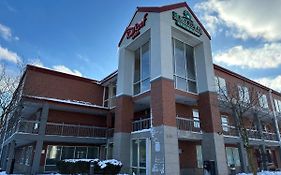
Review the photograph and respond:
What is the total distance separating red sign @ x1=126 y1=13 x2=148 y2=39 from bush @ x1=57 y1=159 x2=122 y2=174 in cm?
1161

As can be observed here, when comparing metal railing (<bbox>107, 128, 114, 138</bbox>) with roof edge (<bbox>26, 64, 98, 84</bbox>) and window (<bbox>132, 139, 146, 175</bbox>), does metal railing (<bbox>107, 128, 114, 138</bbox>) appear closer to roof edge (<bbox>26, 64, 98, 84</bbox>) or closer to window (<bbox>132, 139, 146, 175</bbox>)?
window (<bbox>132, 139, 146, 175</bbox>)

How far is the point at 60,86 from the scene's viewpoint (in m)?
24.8

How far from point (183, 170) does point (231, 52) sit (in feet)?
37.9

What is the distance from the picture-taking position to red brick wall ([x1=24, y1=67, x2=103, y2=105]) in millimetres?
22750

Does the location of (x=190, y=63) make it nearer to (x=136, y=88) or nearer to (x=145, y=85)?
(x=145, y=85)

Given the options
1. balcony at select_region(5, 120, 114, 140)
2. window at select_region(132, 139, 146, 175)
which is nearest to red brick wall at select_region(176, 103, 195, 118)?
window at select_region(132, 139, 146, 175)

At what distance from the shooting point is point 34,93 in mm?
22062

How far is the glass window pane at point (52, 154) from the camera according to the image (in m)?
21.5

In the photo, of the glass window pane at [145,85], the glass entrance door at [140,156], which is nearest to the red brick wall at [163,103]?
the glass window pane at [145,85]

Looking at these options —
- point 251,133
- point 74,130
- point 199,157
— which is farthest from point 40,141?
point 251,133

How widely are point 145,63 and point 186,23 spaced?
17.4ft

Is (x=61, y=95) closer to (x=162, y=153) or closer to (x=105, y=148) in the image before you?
(x=105, y=148)

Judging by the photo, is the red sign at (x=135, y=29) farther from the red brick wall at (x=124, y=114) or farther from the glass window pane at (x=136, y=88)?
the red brick wall at (x=124, y=114)

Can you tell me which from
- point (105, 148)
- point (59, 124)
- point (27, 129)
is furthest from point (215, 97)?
point (27, 129)
